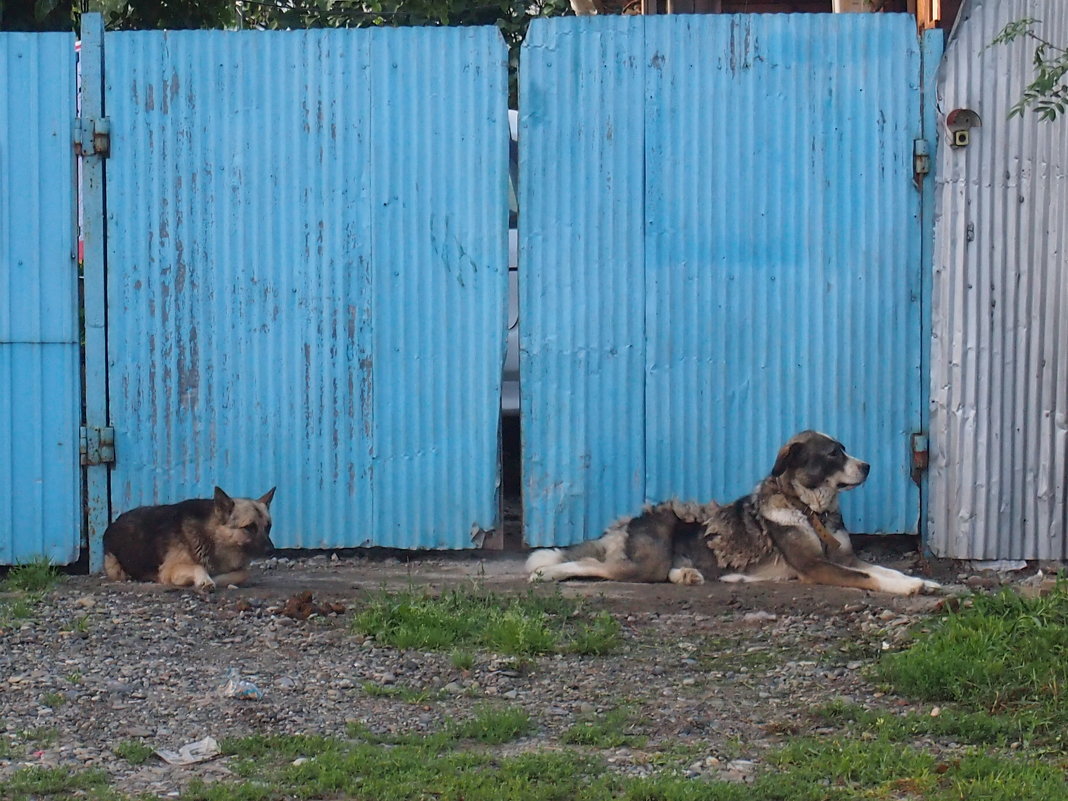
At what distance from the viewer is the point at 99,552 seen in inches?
311

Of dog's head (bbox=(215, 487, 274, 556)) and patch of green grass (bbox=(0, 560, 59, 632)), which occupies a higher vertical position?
dog's head (bbox=(215, 487, 274, 556))

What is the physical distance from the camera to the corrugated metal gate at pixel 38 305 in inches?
304

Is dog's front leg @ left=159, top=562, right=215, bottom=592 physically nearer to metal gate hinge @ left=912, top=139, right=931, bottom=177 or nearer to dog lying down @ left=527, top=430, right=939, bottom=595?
dog lying down @ left=527, top=430, right=939, bottom=595

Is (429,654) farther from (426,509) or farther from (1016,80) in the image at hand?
(1016,80)

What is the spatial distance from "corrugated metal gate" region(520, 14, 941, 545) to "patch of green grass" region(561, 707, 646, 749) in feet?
9.14

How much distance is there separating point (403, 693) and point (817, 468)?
286 cm

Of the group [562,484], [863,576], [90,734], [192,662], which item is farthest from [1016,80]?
[90,734]

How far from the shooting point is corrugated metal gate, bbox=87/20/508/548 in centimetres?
773

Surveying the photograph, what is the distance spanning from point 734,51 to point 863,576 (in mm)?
2809

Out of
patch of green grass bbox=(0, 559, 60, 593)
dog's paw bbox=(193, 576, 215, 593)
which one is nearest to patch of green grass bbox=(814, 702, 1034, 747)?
dog's paw bbox=(193, 576, 215, 593)

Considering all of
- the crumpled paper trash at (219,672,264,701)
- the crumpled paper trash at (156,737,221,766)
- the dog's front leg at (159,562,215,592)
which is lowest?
the crumpled paper trash at (156,737,221,766)

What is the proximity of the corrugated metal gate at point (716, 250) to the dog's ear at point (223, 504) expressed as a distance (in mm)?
1583

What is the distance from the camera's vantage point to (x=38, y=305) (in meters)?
7.80

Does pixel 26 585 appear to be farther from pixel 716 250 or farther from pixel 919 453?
pixel 919 453
